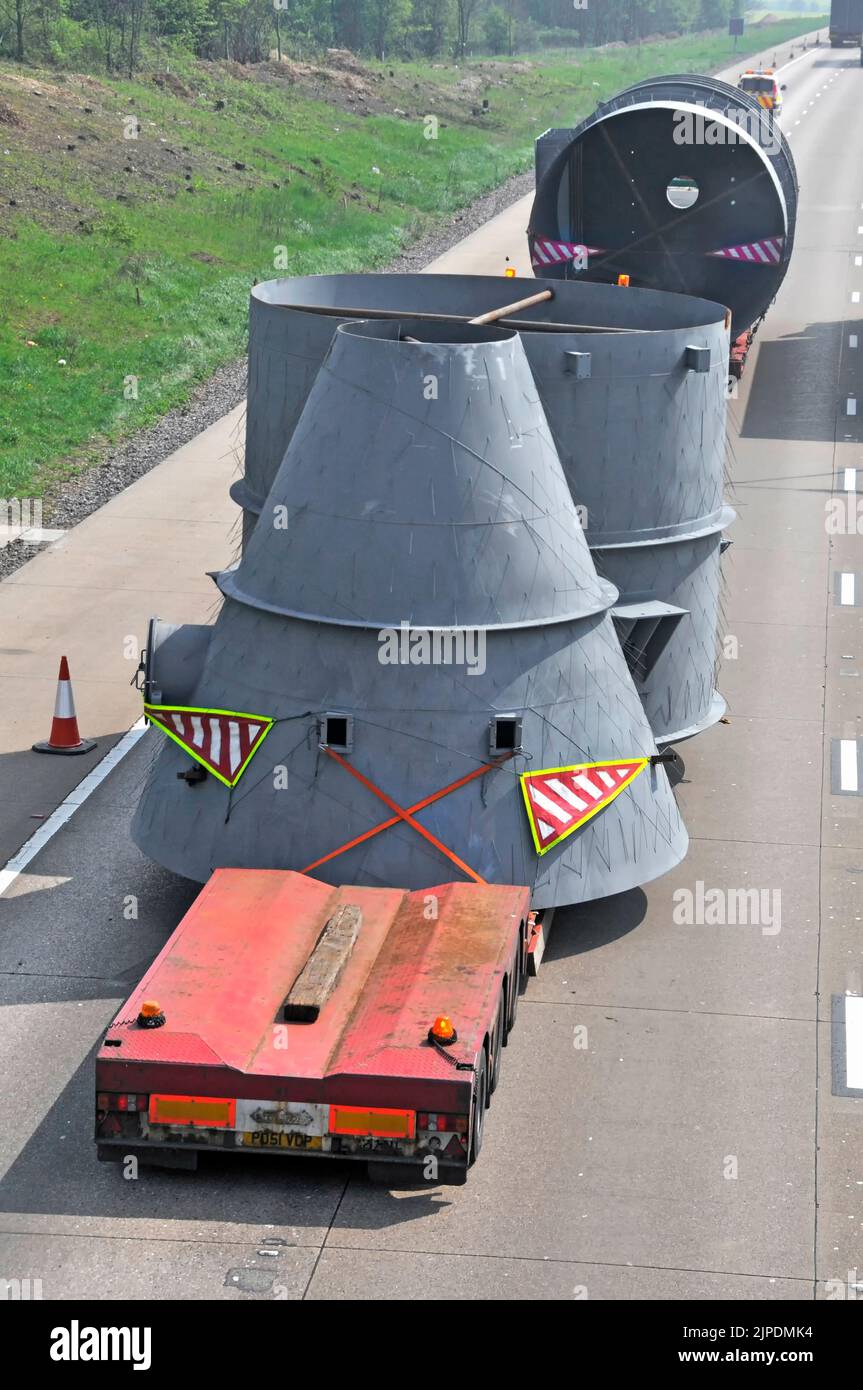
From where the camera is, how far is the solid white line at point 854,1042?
42.3ft

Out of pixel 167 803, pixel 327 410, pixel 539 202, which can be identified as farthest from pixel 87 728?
pixel 539 202

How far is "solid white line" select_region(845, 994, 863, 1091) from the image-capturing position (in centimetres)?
1289

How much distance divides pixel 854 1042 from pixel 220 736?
5107 millimetres

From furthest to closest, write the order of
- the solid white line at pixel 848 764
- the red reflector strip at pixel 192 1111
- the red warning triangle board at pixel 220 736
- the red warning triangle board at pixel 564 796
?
the solid white line at pixel 848 764 → the red warning triangle board at pixel 220 736 → the red warning triangle board at pixel 564 796 → the red reflector strip at pixel 192 1111

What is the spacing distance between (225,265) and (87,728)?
2547cm

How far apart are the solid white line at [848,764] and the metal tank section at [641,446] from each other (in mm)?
1437

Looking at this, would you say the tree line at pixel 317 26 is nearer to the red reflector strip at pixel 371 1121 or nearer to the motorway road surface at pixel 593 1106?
the motorway road surface at pixel 593 1106

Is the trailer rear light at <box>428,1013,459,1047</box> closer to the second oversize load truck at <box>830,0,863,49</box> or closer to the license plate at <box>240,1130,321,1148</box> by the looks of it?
the license plate at <box>240,1130,321,1148</box>

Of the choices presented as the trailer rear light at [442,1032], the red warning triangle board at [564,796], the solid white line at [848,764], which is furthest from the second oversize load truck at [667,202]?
the trailer rear light at [442,1032]

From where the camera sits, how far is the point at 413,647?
13.7m

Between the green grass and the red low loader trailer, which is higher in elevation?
the green grass

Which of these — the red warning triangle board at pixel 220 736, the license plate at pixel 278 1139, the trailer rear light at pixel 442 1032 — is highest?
the red warning triangle board at pixel 220 736

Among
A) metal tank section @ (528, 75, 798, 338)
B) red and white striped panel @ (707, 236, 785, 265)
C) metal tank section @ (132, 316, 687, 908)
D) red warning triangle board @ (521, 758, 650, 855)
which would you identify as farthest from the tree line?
red warning triangle board @ (521, 758, 650, 855)

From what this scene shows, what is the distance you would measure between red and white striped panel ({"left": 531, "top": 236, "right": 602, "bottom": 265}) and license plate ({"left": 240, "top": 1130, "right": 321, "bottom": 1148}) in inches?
825
